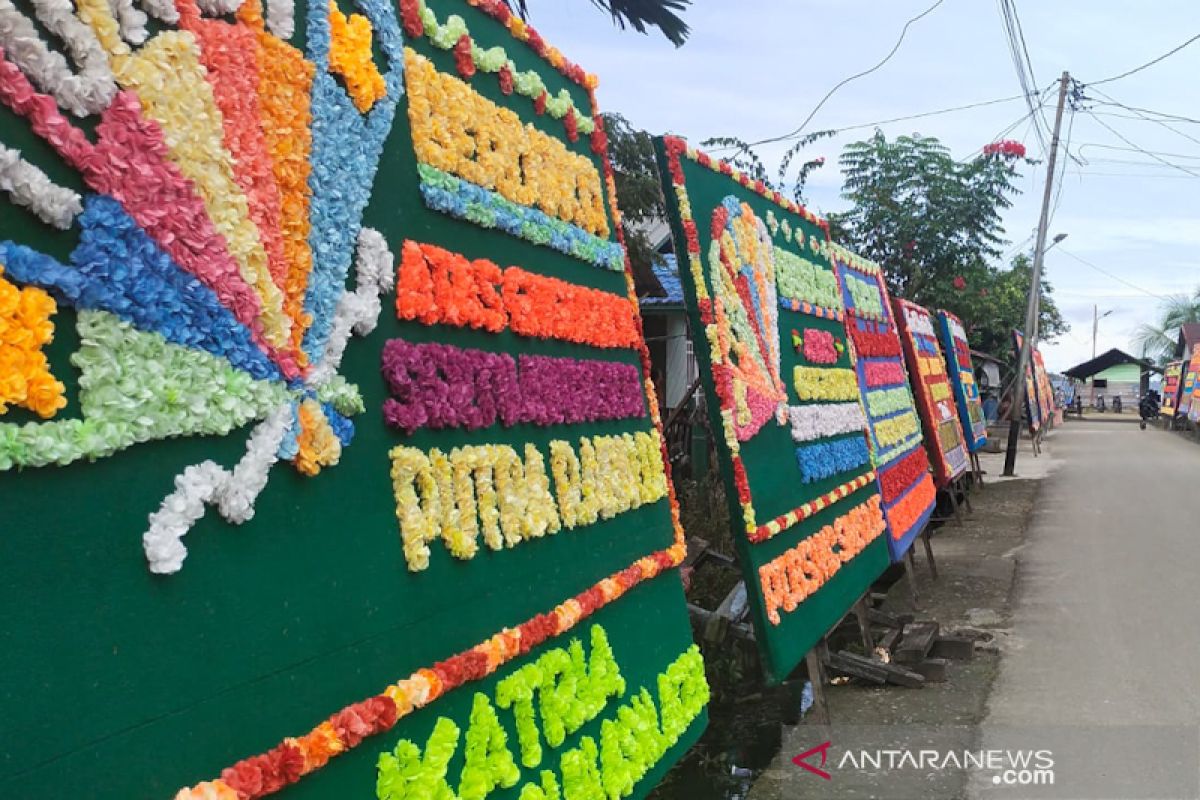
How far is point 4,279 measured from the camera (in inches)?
46.9

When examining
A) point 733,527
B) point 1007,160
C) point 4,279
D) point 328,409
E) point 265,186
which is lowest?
point 733,527

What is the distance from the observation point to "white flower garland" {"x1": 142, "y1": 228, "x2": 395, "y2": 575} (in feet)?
4.48

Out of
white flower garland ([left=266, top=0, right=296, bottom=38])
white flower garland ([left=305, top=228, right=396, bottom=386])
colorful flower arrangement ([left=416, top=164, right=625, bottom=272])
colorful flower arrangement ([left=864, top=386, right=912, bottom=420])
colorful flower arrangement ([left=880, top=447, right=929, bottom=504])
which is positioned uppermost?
white flower garland ([left=266, top=0, right=296, bottom=38])

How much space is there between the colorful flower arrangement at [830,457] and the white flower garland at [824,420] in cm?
5

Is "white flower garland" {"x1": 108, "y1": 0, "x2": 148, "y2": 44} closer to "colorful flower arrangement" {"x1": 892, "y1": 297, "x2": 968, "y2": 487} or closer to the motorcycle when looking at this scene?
"colorful flower arrangement" {"x1": 892, "y1": 297, "x2": 968, "y2": 487}

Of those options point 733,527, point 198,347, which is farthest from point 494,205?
point 733,527

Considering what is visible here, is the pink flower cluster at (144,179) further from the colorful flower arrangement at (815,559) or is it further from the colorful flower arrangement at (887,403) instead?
the colorful flower arrangement at (887,403)

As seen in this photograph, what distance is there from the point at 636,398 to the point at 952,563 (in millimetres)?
7656

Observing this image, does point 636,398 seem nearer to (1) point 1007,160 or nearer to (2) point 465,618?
(2) point 465,618

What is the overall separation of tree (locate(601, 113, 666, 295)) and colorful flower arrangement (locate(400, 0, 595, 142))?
14.2 ft

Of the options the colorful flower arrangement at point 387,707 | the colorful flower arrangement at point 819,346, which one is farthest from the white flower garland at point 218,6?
the colorful flower arrangement at point 819,346

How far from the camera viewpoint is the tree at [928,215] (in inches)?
703

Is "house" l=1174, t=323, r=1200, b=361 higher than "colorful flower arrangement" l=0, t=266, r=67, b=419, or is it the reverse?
"house" l=1174, t=323, r=1200, b=361

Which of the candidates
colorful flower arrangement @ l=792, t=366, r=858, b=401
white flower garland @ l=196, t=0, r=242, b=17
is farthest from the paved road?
white flower garland @ l=196, t=0, r=242, b=17
